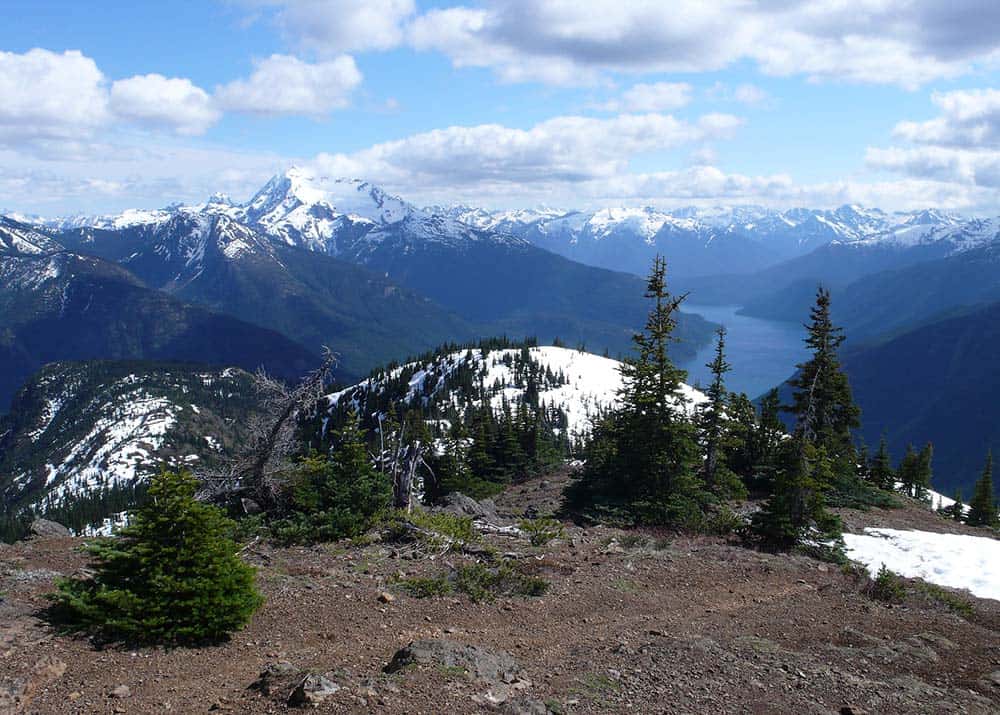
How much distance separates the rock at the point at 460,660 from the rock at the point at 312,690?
1418 millimetres

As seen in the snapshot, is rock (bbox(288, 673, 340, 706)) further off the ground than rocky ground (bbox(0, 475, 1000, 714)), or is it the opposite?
rock (bbox(288, 673, 340, 706))

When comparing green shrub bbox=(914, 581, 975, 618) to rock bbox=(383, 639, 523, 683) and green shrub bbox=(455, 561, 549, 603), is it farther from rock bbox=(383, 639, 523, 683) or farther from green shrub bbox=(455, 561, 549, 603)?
rock bbox=(383, 639, 523, 683)

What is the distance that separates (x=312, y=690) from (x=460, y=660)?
110 inches

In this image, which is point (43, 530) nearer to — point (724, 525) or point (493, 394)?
point (724, 525)

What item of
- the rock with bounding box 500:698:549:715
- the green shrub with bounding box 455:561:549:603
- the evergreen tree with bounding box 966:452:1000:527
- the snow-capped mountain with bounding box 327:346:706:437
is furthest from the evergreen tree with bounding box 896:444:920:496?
the snow-capped mountain with bounding box 327:346:706:437

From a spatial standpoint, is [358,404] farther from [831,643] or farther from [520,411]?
[831,643]

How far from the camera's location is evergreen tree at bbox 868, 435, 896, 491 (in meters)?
50.4

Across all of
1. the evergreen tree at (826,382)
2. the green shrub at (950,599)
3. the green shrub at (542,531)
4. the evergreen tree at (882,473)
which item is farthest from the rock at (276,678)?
the evergreen tree at (882,473)

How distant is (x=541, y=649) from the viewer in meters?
13.0

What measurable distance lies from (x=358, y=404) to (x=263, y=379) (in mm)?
170809

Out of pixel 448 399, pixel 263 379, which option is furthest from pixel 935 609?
pixel 448 399

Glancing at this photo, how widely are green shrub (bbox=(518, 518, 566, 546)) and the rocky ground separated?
170cm

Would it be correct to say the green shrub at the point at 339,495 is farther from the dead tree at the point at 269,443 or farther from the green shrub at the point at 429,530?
the dead tree at the point at 269,443

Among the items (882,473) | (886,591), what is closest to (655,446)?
(886,591)
